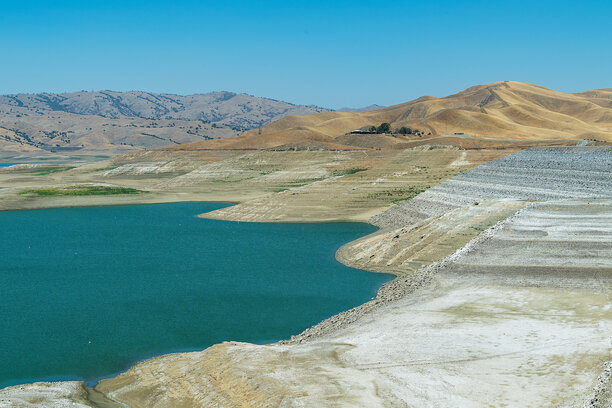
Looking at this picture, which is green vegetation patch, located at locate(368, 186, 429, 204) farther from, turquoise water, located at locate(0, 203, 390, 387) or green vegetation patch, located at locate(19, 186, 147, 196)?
green vegetation patch, located at locate(19, 186, 147, 196)

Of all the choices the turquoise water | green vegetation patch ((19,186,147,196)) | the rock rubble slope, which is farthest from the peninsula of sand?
green vegetation patch ((19,186,147,196))

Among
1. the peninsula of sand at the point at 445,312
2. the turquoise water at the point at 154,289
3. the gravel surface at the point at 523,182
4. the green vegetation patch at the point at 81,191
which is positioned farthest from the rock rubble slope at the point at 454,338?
the green vegetation patch at the point at 81,191

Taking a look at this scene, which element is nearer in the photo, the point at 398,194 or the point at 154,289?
the point at 154,289

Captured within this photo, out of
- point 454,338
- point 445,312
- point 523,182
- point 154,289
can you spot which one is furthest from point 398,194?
point 454,338

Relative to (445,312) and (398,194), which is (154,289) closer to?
(445,312)

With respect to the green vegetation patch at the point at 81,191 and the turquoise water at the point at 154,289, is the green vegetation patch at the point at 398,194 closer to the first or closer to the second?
the turquoise water at the point at 154,289
